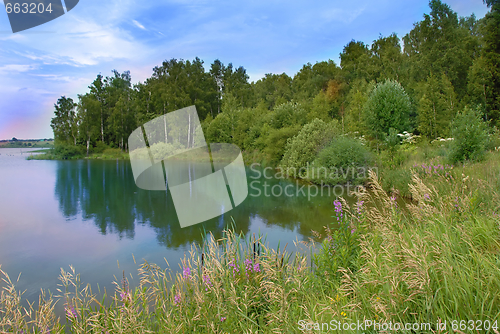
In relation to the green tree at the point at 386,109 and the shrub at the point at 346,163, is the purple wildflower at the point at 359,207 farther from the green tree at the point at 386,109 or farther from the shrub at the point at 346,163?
the green tree at the point at 386,109

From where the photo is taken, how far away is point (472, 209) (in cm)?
358

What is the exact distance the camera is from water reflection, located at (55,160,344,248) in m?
9.01

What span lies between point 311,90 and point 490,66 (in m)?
21.6

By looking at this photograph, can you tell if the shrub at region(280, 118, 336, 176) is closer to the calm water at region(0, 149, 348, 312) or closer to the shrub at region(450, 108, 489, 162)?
the calm water at region(0, 149, 348, 312)

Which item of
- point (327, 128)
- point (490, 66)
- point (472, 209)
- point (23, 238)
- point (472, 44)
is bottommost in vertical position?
point (23, 238)

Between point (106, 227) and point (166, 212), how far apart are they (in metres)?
2.41

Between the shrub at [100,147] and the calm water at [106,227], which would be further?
the shrub at [100,147]

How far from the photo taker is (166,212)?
11.6 metres

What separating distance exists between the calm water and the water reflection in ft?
0.10

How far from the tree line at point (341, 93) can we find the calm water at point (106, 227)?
9.49 meters

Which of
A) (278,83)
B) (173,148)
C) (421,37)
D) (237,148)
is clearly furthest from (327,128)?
(278,83)

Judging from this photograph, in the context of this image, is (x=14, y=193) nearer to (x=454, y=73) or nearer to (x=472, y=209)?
(x=472, y=209)

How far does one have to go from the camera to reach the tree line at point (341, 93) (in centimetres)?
2202

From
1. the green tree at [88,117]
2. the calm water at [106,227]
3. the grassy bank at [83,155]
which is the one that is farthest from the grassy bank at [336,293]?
the green tree at [88,117]
